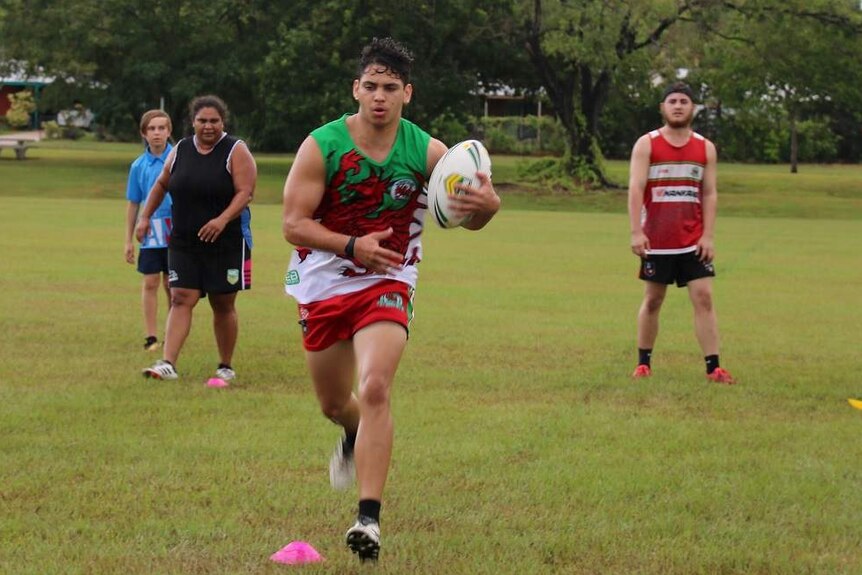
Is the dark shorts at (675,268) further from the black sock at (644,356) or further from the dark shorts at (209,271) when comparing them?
the dark shorts at (209,271)

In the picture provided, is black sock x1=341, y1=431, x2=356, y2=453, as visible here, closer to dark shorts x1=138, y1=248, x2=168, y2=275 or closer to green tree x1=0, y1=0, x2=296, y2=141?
dark shorts x1=138, y1=248, x2=168, y2=275

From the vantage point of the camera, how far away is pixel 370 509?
5348 mm

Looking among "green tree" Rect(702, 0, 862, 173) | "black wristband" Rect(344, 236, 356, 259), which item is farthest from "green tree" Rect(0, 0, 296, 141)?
"black wristband" Rect(344, 236, 356, 259)

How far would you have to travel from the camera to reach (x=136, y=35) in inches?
1972

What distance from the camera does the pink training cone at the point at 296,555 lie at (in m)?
5.40

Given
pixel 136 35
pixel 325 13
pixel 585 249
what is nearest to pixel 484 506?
pixel 585 249

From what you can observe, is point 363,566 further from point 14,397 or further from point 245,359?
point 245,359

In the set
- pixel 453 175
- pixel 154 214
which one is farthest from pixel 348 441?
pixel 154 214

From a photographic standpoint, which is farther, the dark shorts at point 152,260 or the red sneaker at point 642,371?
the dark shorts at point 152,260

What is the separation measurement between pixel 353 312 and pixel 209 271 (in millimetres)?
4227

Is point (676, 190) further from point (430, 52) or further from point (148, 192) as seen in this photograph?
point (430, 52)

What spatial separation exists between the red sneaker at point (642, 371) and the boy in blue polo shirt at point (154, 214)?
3.85m

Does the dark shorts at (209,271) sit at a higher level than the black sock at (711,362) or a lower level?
higher

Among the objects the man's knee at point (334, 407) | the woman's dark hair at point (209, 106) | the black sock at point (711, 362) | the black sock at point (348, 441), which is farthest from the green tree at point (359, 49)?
the man's knee at point (334, 407)
